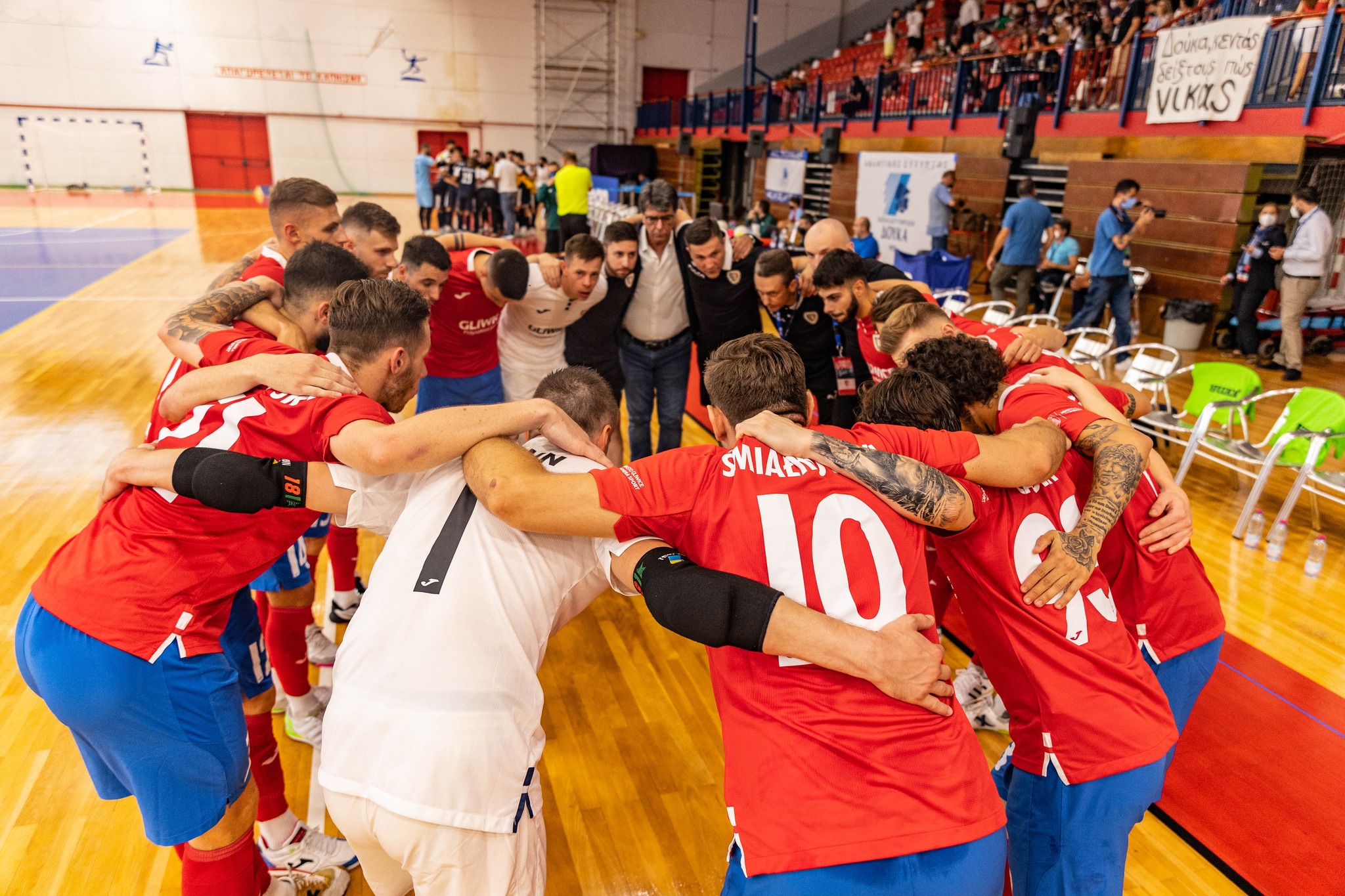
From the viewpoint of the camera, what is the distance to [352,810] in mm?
1814

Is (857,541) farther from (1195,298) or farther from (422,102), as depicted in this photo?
(422,102)

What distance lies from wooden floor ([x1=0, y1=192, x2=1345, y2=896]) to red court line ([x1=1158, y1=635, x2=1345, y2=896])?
16 centimetres

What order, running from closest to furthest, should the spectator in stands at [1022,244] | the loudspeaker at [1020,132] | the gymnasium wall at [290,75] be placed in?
the spectator in stands at [1022,244]
the loudspeaker at [1020,132]
the gymnasium wall at [290,75]

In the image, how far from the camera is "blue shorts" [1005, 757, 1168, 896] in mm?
2029

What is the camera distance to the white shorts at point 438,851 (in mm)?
1785

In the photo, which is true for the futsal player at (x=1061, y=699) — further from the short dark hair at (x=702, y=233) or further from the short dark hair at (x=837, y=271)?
the short dark hair at (x=702, y=233)

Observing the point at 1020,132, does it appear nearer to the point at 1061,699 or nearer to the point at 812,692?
the point at 1061,699

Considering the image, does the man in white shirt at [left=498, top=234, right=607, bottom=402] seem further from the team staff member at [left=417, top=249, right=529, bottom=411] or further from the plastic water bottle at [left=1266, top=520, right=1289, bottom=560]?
the plastic water bottle at [left=1266, top=520, right=1289, bottom=560]

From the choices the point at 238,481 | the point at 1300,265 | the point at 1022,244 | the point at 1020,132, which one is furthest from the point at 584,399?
the point at 1020,132

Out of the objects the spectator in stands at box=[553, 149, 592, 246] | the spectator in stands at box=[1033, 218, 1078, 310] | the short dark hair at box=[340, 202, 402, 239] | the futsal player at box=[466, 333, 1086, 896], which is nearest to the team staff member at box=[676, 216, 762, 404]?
the short dark hair at box=[340, 202, 402, 239]

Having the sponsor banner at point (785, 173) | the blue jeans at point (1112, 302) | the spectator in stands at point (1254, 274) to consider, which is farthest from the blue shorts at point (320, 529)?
the sponsor banner at point (785, 173)

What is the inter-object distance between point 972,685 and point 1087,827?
1.71 metres

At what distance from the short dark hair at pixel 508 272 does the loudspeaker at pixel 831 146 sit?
14681mm

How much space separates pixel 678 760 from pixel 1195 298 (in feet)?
35.3
